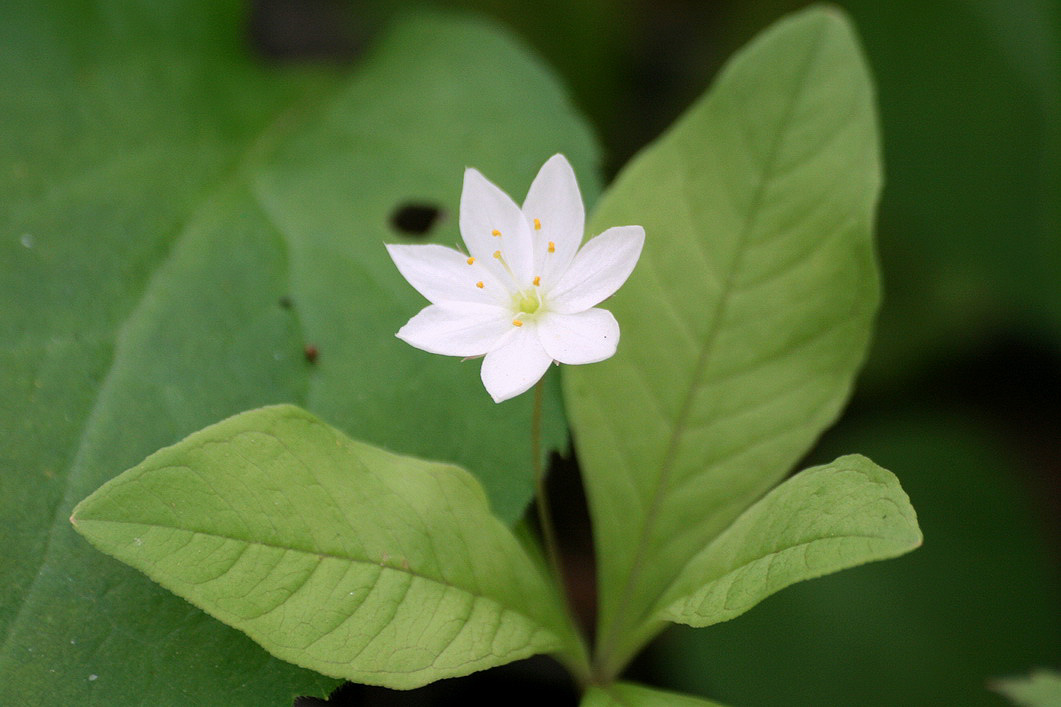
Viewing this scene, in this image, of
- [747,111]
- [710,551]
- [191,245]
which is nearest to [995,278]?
[747,111]

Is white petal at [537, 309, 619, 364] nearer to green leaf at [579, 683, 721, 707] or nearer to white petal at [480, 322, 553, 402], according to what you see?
white petal at [480, 322, 553, 402]

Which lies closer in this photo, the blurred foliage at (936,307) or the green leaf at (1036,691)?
the green leaf at (1036,691)

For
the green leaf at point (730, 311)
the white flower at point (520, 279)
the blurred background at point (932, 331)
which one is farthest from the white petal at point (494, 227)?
the blurred background at point (932, 331)

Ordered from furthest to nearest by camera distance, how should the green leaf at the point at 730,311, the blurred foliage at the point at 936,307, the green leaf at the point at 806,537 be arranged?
1. the blurred foliage at the point at 936,307
2. the green leaf at the point at 730,311
3. the green leaf at the point at 806,537

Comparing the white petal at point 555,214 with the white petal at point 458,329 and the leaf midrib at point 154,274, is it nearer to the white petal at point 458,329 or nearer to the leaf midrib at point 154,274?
the white petal at point 458,329

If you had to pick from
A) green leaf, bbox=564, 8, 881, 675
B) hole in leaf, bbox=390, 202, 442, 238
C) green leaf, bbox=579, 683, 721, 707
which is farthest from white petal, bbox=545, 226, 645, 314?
hole in leaf, bbox=390, 202, 442, 238
